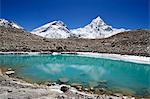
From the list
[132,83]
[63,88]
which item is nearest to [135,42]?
[132,83]

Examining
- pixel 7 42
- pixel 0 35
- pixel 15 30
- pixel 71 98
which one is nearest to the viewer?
pixel 71 98

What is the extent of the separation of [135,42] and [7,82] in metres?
64.3

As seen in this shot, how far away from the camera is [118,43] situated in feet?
272

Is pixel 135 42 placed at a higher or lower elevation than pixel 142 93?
higher

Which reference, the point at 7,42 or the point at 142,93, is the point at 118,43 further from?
the point at 142,93

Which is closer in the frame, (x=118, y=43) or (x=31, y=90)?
(x=31, y=90)

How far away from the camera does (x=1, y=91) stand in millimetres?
15938

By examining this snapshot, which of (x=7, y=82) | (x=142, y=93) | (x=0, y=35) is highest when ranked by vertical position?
(x=0, y=35)

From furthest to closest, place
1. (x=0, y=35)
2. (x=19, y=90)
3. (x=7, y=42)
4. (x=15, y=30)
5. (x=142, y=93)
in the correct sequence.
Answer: (x=15, y=30), (x=0, y=35), (x=7, y=42), (x=142, y=93), (x=19, y=90)

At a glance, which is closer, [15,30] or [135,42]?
[135,42]

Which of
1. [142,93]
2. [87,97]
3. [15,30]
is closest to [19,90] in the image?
[87,97]

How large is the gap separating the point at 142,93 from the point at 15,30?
7824 cm

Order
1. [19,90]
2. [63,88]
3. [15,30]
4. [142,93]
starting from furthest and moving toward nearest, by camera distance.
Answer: [15,30] < [142,93] < [63,88] < [19,90]

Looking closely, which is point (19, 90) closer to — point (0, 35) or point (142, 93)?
point (142, 93)
